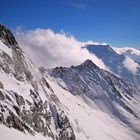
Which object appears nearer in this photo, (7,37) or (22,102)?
(22,102)

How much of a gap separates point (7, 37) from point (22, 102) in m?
38.7

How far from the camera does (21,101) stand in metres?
81.1

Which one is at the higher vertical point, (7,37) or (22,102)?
(7,37)

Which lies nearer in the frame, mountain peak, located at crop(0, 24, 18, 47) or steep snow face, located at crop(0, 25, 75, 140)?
steep snow face, located at crop(0, 25, 75, 140)

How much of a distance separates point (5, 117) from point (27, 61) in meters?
49.1

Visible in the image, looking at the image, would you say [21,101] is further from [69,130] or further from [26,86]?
[69,130]

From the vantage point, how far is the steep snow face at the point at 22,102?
244 feet

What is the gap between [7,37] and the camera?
112 metres

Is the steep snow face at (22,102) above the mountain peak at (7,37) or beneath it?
beneath

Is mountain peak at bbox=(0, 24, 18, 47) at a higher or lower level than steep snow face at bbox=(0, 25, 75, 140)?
higher

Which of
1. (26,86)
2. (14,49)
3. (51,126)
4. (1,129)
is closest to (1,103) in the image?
(1,129)

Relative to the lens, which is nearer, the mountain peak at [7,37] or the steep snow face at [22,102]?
the steep snow face at [22,102]

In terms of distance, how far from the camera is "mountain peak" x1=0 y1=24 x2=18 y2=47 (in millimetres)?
107875

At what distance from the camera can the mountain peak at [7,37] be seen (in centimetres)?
10788
